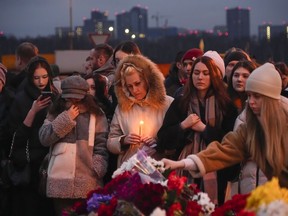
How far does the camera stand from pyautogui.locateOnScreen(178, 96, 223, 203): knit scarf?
8.03 meters

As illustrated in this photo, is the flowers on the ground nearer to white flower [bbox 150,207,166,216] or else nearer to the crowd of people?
white flower [bbox 150,207,166,216]

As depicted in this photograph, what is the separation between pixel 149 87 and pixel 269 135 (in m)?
2.42

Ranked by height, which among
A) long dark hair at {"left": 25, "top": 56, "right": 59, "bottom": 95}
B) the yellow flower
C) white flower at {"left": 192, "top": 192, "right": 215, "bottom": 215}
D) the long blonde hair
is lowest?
white flower at {"left": 192, "top": 192, "right": 215, "bottom": 215}

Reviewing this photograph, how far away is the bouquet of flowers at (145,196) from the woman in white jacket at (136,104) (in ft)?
7.29

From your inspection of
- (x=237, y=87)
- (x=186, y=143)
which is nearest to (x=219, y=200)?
(x=186, y=143)

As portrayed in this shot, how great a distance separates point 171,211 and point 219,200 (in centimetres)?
291

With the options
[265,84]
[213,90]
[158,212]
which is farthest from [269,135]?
[213,90]

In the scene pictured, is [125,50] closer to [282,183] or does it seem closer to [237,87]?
[237,87]

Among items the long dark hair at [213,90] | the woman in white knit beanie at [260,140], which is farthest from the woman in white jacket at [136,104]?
the woman in white knit beanie at [260,140]

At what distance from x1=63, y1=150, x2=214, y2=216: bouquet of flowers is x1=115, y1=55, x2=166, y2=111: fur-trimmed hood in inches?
92.0

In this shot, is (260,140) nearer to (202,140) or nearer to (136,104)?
(202,140)

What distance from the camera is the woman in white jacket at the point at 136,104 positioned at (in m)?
8.48

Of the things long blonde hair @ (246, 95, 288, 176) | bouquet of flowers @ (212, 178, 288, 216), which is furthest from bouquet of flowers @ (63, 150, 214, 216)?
long blonde hair @ (246, 95, 288, 176)

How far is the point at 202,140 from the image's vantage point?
321 inches
